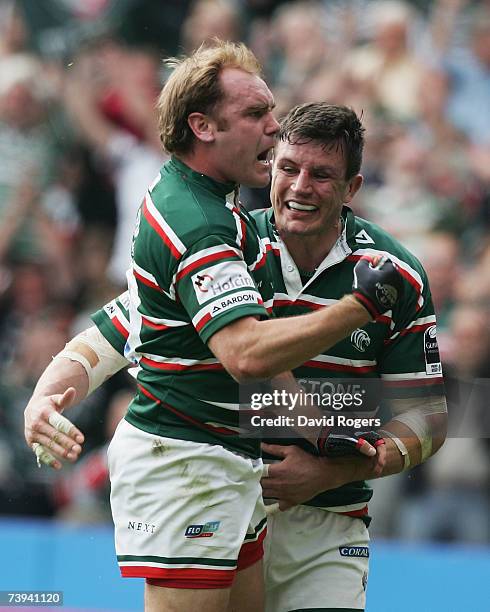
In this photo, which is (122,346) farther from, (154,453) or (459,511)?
(459,511)

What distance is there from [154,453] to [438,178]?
4101mm

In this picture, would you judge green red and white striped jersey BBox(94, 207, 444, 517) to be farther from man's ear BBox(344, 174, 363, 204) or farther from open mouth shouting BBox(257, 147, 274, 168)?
open mouth shouting BBox(257, 147, 274, 168)

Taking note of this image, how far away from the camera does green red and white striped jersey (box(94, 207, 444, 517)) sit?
373 centimetres

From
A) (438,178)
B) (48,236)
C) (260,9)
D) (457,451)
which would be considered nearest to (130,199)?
(48,236)

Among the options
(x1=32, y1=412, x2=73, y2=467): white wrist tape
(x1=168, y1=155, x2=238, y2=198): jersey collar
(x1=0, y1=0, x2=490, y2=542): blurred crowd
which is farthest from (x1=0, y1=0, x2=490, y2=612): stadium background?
(x1=168, y1=155, x2=238, y2=198): jersey collar

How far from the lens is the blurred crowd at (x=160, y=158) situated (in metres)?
6.66

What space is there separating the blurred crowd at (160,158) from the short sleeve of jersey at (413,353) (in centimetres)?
253

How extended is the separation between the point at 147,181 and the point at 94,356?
12.3 ft

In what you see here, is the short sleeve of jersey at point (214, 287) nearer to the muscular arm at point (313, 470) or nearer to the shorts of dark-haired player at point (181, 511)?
the shorts of dark-haired player at point (181, 511)

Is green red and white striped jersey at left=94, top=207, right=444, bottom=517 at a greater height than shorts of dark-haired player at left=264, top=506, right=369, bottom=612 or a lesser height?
greater

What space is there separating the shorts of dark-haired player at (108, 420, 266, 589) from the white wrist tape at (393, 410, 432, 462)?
733 millimetres

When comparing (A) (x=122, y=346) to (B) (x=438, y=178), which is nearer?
(A) (x=122, y=346)

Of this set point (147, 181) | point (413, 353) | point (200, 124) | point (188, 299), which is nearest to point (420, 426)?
point (413, 353)

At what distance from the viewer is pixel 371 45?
7199 millimetres
